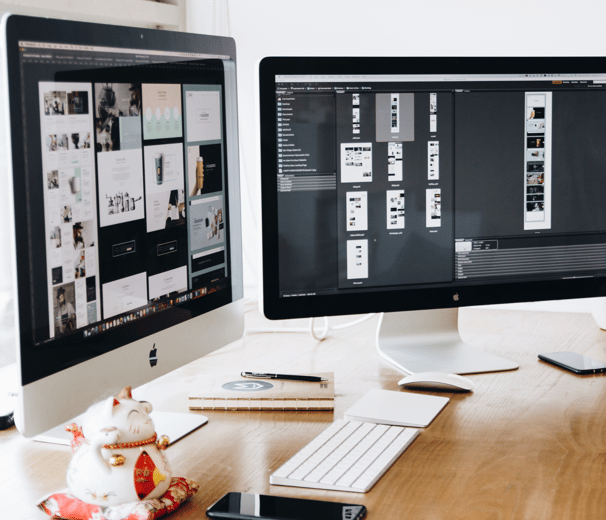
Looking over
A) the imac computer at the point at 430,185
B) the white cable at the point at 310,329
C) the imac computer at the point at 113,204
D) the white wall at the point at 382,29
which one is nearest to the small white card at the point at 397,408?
the imac computer at the point at 430,185

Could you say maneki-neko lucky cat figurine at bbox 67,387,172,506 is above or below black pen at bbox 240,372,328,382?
above

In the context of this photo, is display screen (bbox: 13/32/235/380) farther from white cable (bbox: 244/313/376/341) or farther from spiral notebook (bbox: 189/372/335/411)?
white cable (bbox: 244/313/376/341)

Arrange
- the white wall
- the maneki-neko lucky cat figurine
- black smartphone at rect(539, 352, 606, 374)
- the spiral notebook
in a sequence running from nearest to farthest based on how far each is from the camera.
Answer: the maneki-neko lucky cat figurine < the spiral notebook < black smartphone at rect(539, 352, 606, 374) < the white wall

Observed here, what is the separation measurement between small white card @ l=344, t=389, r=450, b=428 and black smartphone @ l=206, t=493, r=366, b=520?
9.9 inches

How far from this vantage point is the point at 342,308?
114cm

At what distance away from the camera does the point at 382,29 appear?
5.62ft

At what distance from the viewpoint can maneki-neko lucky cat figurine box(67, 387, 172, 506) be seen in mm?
690

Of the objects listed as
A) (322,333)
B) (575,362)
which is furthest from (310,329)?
(575,362)

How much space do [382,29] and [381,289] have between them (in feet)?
2.69

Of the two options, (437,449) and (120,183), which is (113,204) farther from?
(437,449)

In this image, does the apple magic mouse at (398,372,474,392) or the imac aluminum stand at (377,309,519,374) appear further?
the imac aluminum stand at (377,309,519,374)

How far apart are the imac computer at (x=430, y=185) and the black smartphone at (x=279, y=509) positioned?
409 millimetres

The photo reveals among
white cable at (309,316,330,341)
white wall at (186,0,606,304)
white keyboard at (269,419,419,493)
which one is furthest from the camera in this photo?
white wall at (186,0,606,304)

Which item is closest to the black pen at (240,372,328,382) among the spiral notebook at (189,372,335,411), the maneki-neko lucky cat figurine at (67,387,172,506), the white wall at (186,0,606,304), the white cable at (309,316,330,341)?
the spiral notebook at (189,372,335,411)
